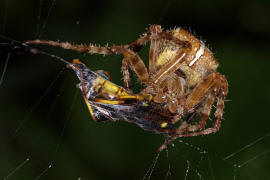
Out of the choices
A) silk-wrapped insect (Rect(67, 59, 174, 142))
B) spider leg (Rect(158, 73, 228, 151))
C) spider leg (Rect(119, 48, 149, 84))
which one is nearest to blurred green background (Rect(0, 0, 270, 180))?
spider leg (Rect(158, 73, 228, 151))

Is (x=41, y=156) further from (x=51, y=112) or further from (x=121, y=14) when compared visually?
(x=121, y=14)

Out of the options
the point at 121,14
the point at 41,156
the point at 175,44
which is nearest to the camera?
the point at 175,44

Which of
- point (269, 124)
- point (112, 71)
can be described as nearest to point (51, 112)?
point (112, 71)

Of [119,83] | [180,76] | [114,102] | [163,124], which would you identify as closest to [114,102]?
[114,102]

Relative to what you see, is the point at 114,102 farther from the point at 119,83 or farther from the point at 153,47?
the point at 119,83

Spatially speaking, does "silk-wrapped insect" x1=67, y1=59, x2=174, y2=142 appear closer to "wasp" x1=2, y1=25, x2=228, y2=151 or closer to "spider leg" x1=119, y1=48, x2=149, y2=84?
"wasp" x1=2, y1=25, x2=228, y2=151
